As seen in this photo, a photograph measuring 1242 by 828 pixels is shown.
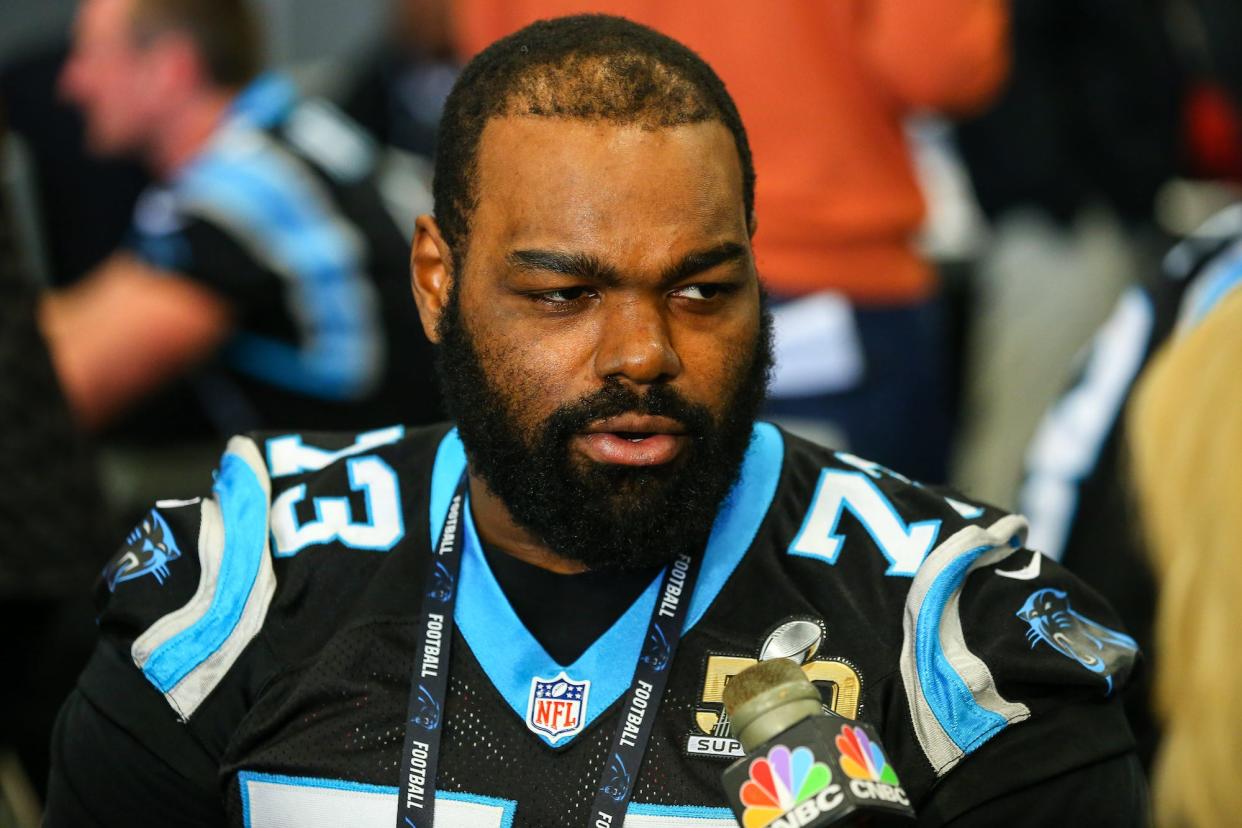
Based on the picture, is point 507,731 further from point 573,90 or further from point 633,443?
point 573,90

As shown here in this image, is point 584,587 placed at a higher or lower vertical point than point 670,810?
higher

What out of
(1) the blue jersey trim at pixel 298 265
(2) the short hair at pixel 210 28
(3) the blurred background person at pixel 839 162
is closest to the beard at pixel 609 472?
(3) the blurred background person at pixel 839 162

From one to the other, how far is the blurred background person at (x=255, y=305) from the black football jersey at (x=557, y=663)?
164cm

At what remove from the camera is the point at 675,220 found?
187 cm

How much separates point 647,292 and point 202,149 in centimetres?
263

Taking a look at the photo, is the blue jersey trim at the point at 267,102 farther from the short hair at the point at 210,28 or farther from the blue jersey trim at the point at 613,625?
the blue jersey trim at the point at 613,625

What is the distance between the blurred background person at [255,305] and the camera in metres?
3.69

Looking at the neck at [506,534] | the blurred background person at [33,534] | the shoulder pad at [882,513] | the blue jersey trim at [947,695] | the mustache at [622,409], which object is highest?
the mustache at [622,409]

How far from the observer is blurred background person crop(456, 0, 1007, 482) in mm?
3453

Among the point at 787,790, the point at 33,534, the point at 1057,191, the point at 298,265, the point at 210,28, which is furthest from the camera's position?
the point at 1057,191

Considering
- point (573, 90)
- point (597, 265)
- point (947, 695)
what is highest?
point (573, 90)

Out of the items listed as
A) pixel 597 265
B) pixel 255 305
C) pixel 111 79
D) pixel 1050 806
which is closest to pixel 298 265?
pixel 255 305

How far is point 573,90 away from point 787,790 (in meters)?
0.85

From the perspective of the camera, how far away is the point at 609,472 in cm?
189
